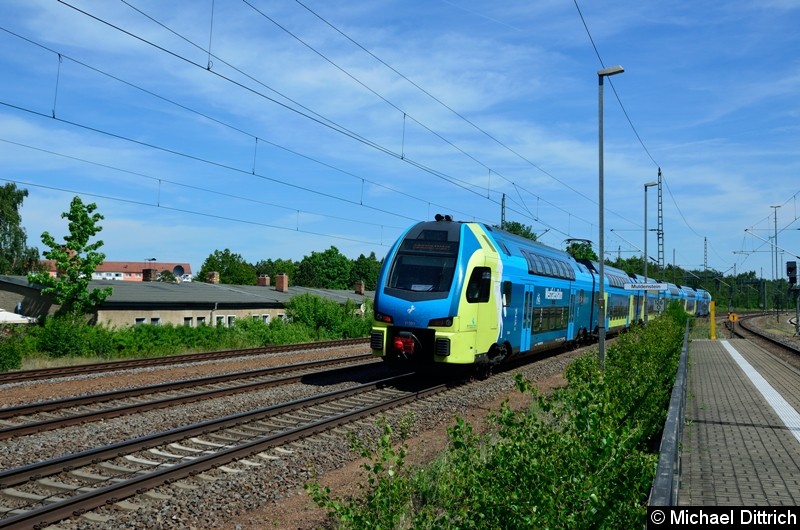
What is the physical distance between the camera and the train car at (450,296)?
15.3 metres

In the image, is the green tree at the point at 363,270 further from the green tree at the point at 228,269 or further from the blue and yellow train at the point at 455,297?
the blue and yellow train at the point at 455,297

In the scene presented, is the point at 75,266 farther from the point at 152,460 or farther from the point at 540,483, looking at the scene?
the point at 540,483

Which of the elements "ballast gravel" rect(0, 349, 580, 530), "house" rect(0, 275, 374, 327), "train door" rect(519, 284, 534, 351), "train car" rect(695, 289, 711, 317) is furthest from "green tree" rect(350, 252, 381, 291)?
"ballast gravel" rect(0, 349, 580, 530)

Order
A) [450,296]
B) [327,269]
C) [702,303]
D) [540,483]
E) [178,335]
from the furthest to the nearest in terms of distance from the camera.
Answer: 1. [327,269]
2. [702,303]
3. [178,335]
4. [450,296]
5. [540,483]

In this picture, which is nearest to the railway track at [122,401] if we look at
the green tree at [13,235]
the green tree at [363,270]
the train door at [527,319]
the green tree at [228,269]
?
the train door at [527,319]

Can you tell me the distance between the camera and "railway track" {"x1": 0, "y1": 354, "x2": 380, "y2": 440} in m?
11.4

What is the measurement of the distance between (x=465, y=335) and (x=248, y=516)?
876cm

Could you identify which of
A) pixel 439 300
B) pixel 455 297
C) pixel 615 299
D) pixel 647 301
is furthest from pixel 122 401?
pixel 647 301

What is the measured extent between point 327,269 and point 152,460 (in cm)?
12120

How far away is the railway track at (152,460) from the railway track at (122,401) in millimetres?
2277

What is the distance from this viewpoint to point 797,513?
5914mm

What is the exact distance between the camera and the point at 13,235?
63.0 meters

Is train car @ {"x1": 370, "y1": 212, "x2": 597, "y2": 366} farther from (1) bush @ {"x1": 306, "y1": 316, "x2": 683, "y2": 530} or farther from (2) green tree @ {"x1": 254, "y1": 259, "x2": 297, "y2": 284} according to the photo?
(2) green tree @ {"x1": 254, "y1": 259, "x2": 297, "y2": 284}

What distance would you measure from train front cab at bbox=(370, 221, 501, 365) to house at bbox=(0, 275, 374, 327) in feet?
61.2
